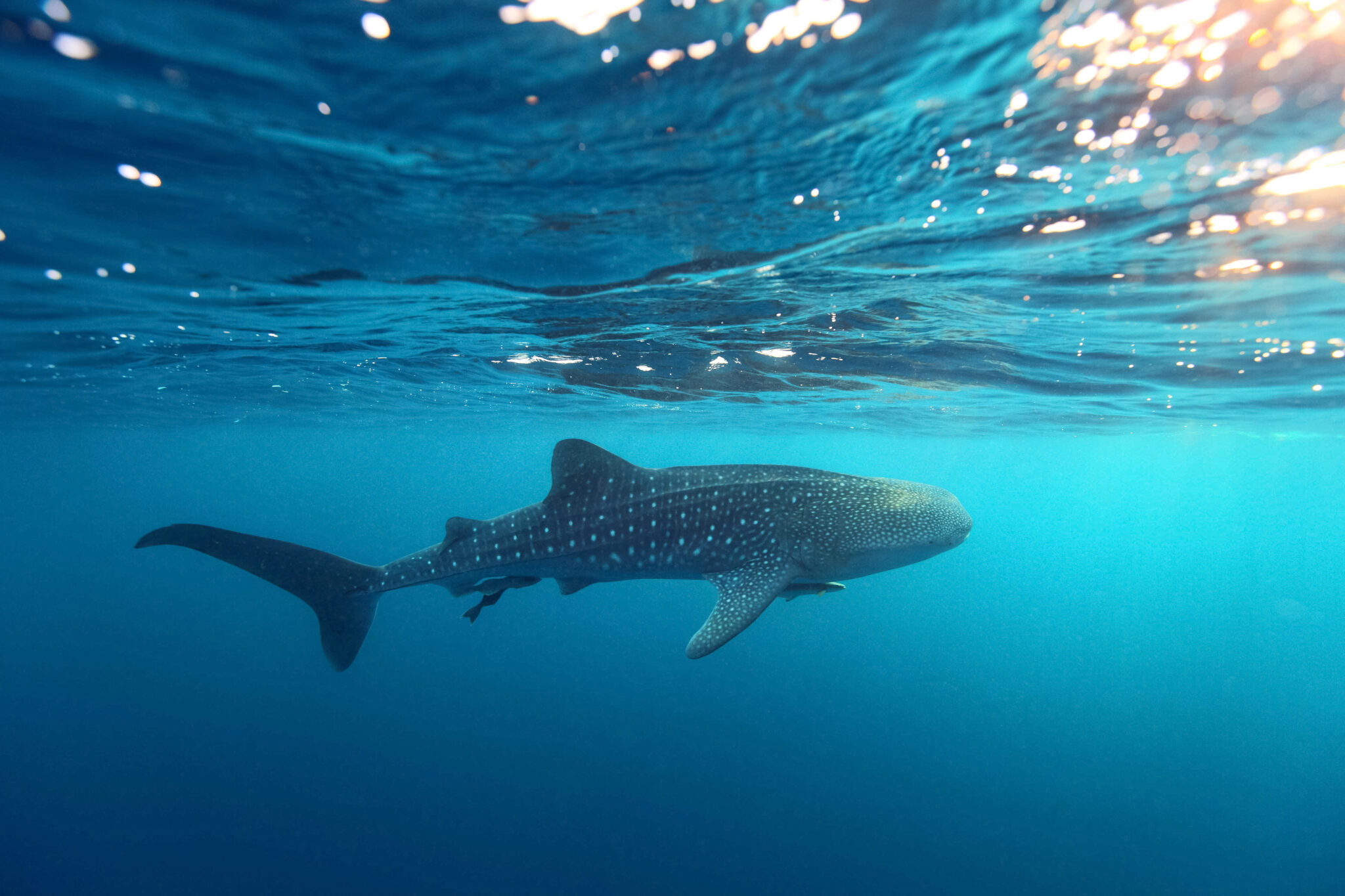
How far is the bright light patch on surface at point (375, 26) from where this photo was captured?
3961mm

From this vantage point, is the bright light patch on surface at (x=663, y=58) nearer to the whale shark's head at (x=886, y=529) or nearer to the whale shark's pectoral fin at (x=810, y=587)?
the whale shark's head at (x=886, y=529)

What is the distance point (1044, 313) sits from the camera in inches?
436

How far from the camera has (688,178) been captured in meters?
6.37

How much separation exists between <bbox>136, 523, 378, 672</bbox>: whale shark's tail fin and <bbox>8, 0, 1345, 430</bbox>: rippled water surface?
4.15 m

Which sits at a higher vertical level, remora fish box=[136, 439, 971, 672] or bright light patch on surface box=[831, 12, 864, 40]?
bright light patch on surface box=[831, 12, 864, 40]

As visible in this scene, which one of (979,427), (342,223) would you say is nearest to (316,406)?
(342,223)

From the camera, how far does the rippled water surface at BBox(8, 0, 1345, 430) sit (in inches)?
165

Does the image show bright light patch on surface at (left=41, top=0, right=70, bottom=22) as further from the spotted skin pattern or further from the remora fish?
the spotted skin pattern

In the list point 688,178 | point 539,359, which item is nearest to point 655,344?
point 539,359

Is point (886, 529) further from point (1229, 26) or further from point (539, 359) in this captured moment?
point (539, 359)

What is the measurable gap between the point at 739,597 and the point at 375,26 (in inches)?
222

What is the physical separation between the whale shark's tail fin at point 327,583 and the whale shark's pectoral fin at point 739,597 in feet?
12.5

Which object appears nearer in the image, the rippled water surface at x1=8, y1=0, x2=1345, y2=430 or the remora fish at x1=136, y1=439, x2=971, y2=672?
the rippled water surface at x1=8, y1=0, x2=1345, y2=430

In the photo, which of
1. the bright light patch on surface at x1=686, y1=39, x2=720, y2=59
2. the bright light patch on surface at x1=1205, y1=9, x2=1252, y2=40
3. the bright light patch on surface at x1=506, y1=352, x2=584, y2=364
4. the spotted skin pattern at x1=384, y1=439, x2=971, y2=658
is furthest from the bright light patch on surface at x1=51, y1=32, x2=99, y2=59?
the bright light patch on surface at x1=506, y1=352, x2=584, y2=364
